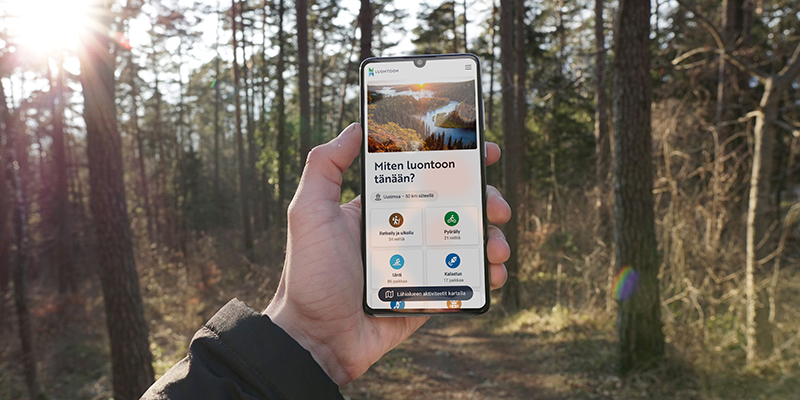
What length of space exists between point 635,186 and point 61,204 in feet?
63.8

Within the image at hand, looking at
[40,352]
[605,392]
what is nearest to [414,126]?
[605,392]

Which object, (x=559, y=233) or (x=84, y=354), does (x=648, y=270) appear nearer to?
(x=559, y=233)

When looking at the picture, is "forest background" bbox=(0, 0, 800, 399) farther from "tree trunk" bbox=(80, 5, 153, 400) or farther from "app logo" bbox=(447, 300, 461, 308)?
"app logo" bbox=(447, 300, 461, 308)

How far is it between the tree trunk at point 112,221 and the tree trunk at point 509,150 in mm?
7248

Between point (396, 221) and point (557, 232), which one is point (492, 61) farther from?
point (396, 221)

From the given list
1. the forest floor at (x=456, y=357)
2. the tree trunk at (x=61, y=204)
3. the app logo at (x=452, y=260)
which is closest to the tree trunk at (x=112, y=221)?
the forest floor at (x=456, y=357)

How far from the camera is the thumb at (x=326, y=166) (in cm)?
204

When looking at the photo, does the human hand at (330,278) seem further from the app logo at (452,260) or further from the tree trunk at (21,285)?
the tree trunk at (21,285)

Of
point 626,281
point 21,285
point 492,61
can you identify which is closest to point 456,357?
point 626,281

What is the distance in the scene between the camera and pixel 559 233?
515 inches

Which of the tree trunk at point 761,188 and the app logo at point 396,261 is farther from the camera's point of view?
the tree trunk at point 761,188

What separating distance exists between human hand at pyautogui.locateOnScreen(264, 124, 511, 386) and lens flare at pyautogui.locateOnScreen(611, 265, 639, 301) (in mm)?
4745

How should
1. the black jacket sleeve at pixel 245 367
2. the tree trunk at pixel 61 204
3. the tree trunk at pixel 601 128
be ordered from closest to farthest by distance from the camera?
the black jacket sleeve at pixel 245 367 → the tree trunk at pixel 601 128 → the tree trunk at pixel 61 204

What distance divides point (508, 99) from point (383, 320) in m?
8.93
